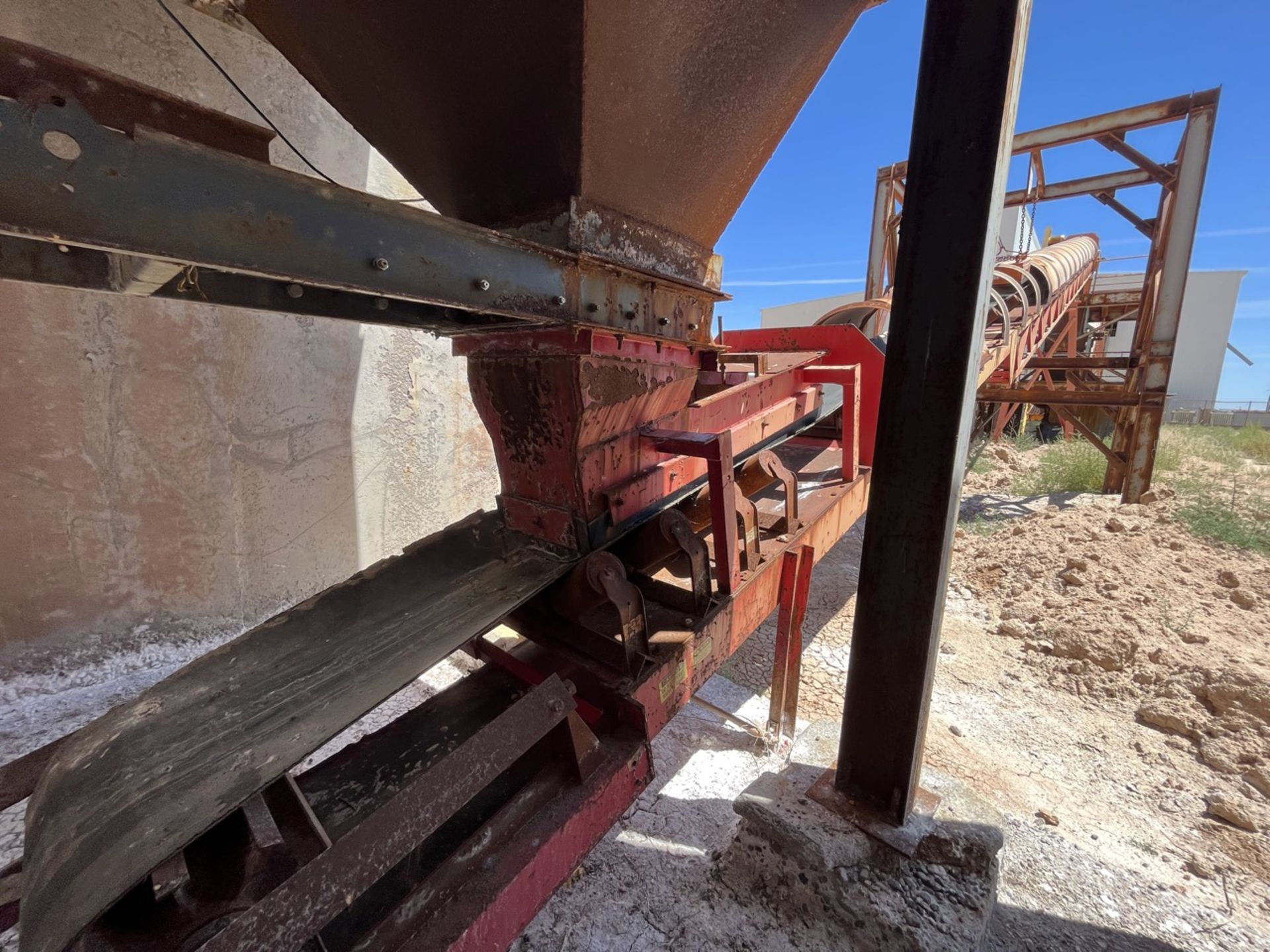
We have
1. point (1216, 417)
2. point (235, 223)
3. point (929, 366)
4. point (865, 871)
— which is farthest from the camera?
point (1216, 417)

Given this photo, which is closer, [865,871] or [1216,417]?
[865,871]

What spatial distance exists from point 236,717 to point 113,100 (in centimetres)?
117

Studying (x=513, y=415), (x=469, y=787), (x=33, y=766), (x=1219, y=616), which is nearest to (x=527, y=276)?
(x=513, y=415)

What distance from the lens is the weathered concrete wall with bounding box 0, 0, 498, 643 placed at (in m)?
2.66

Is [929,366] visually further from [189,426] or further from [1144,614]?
[1144,614]

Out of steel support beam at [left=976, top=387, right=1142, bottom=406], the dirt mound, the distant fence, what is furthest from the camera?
the distant fence

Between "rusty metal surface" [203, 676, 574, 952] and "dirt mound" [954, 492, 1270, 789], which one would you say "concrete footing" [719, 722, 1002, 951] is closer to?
"rusty metal surface" [203, 676, 574, 952]

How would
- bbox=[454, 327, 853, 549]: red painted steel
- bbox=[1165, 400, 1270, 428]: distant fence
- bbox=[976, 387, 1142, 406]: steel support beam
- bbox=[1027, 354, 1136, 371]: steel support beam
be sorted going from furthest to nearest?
bbox=[1165, 400, 1270, 428]: distant fence, bbox=[1027, 354, 1136, 371]: steel support beam, bbox=[976, 387, 1142, 406]: steel support beam, bbox=[454, 327, 853, 549]: red painted steel

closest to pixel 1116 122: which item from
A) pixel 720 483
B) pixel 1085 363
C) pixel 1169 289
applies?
pixel 1169 289

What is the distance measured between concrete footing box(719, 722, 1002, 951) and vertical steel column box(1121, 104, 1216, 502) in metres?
5.96

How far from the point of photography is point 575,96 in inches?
44.6

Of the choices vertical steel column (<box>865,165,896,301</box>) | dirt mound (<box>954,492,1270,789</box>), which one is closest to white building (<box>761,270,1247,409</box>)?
vertical steel column (<box>865,165,896,301</box>)

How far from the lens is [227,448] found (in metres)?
3.15

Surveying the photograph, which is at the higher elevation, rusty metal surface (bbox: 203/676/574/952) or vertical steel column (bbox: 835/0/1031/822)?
vertical steel column (bbox: 835/0/1031/822)
